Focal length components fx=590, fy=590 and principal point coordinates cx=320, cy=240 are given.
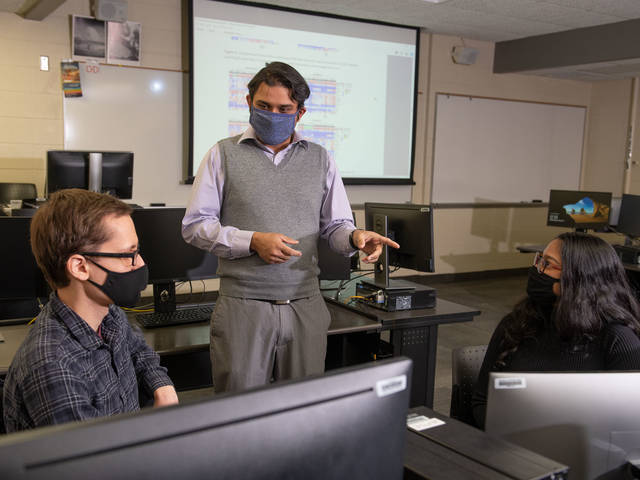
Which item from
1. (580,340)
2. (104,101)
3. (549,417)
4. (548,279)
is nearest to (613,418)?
(549,417)

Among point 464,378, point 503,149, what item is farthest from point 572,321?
point 503,149

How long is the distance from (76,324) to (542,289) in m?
1.29

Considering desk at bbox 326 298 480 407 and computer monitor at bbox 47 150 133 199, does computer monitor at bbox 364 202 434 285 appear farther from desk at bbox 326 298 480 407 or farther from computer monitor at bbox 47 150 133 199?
computer monitor at bbox 47 150 133 199

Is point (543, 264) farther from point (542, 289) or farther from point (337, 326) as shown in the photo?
point (337, 326)

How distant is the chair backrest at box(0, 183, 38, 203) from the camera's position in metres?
4.38

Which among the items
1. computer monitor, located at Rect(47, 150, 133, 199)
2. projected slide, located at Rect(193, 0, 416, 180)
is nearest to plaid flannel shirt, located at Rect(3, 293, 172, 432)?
computer monitor, located at Rect(47, 150, 133, 199)

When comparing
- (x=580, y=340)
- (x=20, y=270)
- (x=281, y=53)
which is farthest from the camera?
(x=281, y=53)

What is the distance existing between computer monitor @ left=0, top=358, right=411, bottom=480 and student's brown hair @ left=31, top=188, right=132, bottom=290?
0.78 metres

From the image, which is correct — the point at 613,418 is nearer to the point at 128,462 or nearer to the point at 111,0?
the point at 128,462

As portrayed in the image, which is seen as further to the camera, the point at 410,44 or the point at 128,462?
the point at 410,44

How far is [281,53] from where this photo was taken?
5.45m

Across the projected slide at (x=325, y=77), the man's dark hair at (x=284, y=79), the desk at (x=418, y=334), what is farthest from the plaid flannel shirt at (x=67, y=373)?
the projected slide at (x=325, y=77)

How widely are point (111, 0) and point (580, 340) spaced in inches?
173

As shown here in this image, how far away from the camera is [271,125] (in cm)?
196
